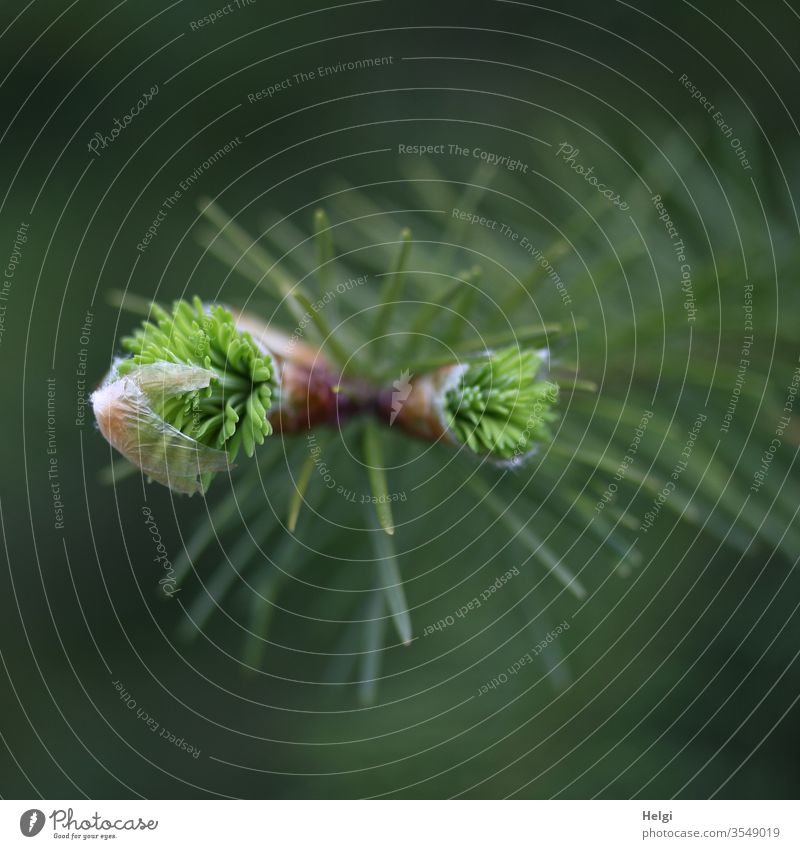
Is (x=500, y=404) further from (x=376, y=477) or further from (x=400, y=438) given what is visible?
(x=400, y=438)

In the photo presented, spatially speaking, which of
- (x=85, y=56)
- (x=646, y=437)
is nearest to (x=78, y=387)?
(x=85, y=56)

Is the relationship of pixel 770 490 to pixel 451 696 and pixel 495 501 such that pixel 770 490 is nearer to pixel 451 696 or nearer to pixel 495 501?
pixel 495 501
